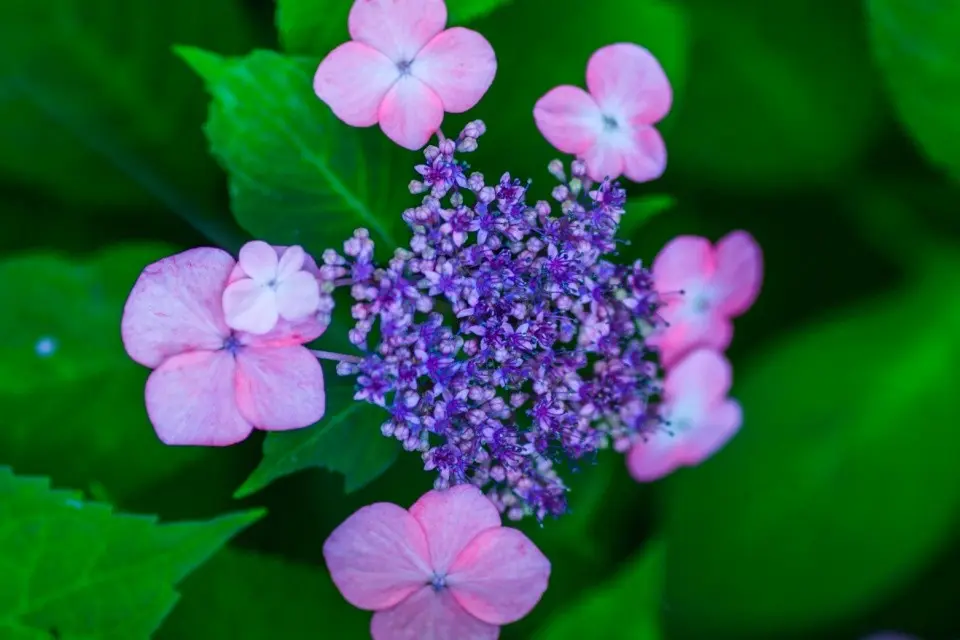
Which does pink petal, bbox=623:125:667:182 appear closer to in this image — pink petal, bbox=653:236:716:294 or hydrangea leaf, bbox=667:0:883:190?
pink petal, bbox=653:236:716:294

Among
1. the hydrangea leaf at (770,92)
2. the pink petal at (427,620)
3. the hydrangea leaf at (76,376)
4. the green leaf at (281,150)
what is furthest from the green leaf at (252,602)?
the hydrangea leaf at (770,92)

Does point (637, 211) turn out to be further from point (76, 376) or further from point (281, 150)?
point (76, 376)

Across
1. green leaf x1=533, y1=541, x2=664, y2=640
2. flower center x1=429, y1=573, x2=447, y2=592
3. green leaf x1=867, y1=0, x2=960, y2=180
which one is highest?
green leaf x1=867, y1=0, x2=960, y2=180

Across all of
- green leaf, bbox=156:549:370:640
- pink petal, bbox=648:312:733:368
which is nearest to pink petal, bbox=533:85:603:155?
pink petal, bbox=648:312:733:368

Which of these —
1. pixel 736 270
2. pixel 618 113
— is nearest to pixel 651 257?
pixel 736 270

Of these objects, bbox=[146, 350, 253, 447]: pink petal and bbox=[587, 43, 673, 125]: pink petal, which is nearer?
bbox=[146, 350, 253, 447]: pink petal

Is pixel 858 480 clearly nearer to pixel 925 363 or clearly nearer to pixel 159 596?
pixel 925 363

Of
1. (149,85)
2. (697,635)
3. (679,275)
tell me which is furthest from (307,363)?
(697,635)
